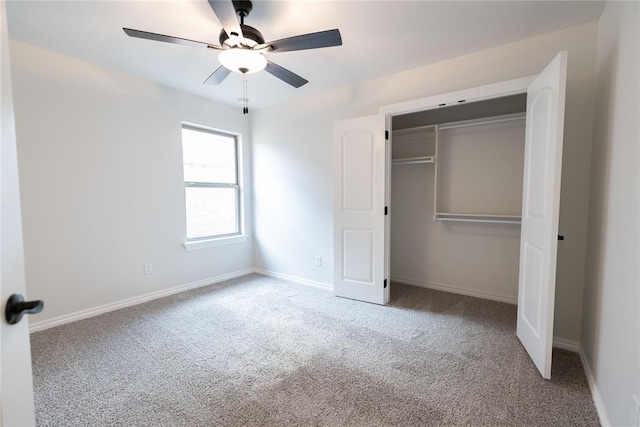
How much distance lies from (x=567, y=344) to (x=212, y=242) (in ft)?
12.8

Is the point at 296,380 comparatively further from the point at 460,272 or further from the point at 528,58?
the point at 528,58

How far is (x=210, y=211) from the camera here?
4035 millimetres

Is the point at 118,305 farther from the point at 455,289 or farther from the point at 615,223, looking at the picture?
the point at 615,223

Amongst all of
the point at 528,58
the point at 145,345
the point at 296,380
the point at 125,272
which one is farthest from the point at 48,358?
the point at 528,58

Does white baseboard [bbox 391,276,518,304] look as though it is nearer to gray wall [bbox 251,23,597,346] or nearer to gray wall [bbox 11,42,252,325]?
gray wall [bbox 251,23,597,346]

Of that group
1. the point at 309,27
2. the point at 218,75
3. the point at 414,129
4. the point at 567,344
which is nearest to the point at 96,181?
the point at 218,75

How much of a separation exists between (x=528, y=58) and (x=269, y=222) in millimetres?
3452

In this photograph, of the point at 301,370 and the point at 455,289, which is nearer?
the point at 301,370

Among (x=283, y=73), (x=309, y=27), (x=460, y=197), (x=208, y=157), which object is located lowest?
(x=460, y=197)

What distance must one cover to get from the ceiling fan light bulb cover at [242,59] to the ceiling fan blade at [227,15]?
104 mm

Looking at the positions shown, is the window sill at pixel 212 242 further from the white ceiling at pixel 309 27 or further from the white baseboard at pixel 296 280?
the white ceiling at pixel 309 27

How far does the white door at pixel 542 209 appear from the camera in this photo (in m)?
1.77

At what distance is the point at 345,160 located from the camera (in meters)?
3.29

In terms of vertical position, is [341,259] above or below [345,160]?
below
